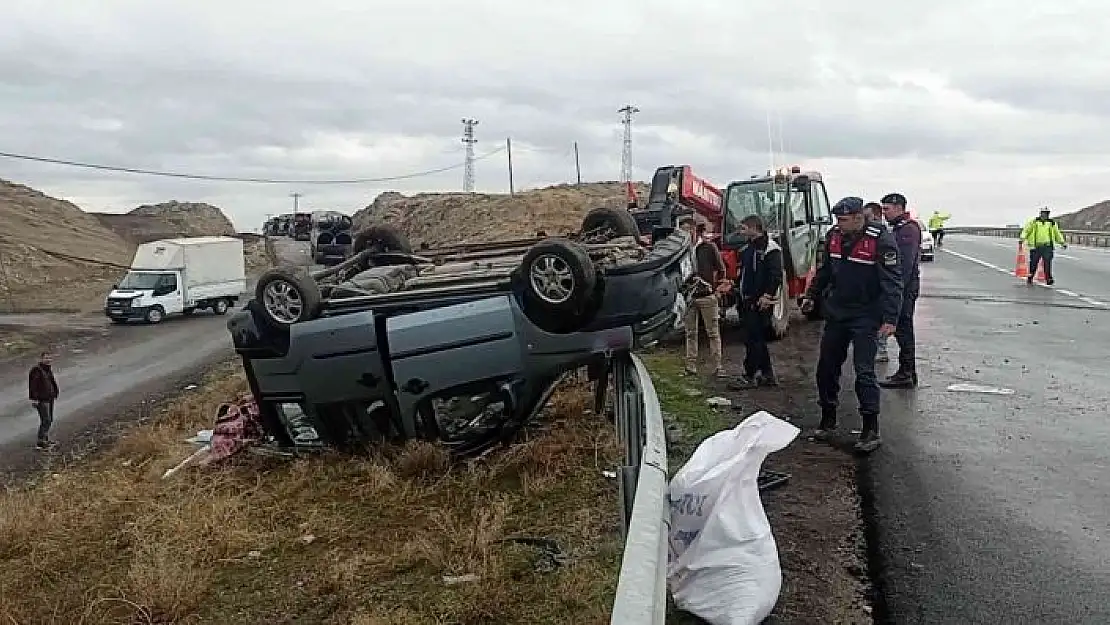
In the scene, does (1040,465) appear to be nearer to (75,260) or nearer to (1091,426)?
(1091,426)

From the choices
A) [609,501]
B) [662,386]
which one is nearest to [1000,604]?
[609,501]

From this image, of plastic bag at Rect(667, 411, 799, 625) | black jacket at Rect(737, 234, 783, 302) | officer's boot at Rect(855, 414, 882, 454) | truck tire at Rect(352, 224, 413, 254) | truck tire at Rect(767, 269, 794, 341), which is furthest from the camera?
truck tire at Rect(767, 269, 794, 341)

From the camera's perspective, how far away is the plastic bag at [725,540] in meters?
4.01

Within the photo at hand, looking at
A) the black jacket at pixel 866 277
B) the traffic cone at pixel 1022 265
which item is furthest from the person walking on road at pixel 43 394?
the traffic cone at pixel 1022 265

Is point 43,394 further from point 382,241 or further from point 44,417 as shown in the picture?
point 382,241

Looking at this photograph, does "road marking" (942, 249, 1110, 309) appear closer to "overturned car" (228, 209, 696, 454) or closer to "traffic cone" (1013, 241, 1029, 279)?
"traffic cone" (1013, 241, 1029, 279)

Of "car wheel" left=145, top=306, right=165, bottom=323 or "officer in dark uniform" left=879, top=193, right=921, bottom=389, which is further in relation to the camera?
"car wheel" left=145, top=306, right=165, bottom=323

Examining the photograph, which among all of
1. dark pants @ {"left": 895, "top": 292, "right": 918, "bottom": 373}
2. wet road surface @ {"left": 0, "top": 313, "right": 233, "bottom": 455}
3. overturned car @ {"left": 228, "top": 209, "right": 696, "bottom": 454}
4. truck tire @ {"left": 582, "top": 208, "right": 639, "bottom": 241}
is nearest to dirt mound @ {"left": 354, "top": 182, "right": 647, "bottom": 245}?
wet road surface @ {"left": 0, "top": 313, "right": 233, "bottom": 455}

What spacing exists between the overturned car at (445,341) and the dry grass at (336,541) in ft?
0.99

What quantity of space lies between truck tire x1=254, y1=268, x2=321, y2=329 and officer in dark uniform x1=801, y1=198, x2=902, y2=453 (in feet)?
12.2

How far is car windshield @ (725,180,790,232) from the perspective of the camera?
47.9 feet

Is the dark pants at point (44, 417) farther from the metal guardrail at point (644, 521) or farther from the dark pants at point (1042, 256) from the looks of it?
the dark pants at point (1042, 256)

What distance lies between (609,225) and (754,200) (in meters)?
4.90

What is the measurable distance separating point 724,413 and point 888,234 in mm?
2025
